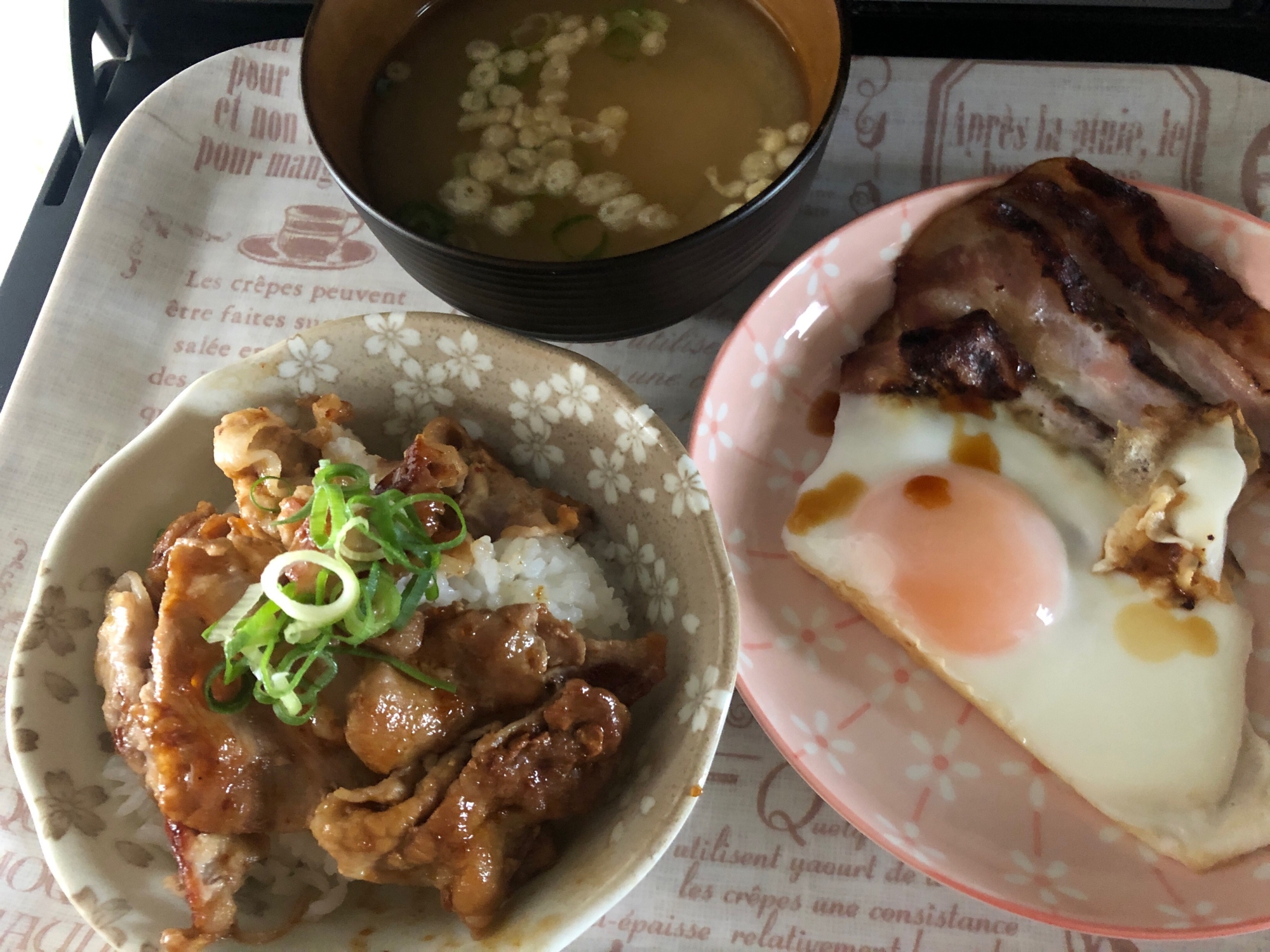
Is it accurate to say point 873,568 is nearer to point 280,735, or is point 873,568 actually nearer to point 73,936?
point 280,735

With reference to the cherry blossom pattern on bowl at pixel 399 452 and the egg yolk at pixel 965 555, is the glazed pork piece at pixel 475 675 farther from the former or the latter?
the egg yolk at pixel 965 555

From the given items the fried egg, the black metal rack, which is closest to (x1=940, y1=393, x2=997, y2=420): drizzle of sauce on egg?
the fried egg

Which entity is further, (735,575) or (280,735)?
(735,575)

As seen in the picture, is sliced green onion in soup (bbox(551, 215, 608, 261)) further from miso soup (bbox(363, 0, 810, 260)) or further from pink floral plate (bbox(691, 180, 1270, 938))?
pink floral plate (bbox(691, 180, 1270, 938))

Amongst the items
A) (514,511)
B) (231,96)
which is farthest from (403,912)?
(231,96)

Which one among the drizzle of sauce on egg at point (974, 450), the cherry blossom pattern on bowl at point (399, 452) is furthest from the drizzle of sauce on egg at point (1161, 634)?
the cherry blossom pattern on bowl at point (399, 452)

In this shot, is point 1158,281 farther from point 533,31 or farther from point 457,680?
point 457,680
